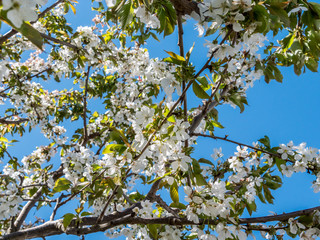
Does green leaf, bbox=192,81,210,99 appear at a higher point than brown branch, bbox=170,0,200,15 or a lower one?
lower

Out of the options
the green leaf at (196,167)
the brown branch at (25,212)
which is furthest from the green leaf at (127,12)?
the brown branch at (25,212)

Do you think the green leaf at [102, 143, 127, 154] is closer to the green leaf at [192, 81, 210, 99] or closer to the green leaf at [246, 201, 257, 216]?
the green leaf at [192, 81, 210, 99]

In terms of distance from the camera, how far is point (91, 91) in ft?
13.7

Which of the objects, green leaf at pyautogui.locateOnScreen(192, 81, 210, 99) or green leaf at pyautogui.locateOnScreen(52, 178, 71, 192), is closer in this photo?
green leaf at pyautogui.locateOnScreen(192, 81, 210, 99)

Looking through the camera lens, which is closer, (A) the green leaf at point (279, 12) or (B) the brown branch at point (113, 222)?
(A) the green leaf at point (279, 12)

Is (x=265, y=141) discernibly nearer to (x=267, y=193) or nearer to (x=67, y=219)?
(x=267, y=193)

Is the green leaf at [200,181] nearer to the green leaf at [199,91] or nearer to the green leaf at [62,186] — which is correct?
the green leaf at [199,91]

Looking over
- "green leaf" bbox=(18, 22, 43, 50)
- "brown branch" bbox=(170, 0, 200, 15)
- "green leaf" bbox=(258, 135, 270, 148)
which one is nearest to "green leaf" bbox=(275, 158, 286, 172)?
"green leaf" bbox=(258, 135, 270, 148)

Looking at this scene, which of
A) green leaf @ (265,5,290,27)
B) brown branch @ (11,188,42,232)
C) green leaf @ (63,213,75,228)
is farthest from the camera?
brown branch @ (11,188,42,232)

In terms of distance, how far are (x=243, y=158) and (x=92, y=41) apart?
7.10 ft

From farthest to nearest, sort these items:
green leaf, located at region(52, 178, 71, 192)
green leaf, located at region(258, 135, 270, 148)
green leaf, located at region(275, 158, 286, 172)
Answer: green leaf, located at region(258, 135, 270, 148), green leaf, located at region(275, 158, 286, 172), green leaf, located at region(52, 178, 71, 192)

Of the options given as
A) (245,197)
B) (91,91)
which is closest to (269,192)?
(245,197)

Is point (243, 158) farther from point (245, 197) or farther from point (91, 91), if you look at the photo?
point (91, 91)

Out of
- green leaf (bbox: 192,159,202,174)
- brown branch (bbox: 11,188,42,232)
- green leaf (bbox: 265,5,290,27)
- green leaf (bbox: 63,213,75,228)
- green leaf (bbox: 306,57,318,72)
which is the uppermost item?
brown branch (bbox: 11,188,42,232)
